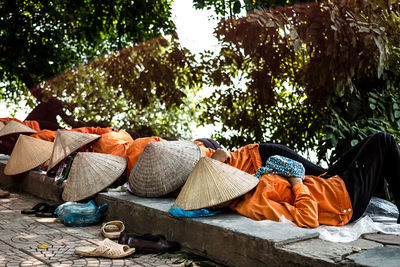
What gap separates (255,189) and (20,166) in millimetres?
3725

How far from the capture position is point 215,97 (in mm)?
7852

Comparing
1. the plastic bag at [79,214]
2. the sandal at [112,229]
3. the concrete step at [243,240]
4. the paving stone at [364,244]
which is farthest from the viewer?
the plastic bag at [79,214]

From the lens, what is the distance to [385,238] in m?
3.10

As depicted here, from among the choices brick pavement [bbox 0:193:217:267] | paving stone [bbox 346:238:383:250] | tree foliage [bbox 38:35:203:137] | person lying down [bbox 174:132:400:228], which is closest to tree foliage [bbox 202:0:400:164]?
tree foliage [bbox 38:35:203:137]

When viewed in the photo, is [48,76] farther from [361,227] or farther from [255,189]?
[361,227]

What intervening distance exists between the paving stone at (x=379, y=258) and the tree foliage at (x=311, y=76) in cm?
282

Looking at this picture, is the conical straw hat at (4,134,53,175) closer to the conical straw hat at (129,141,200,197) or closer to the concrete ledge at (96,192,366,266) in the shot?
the conical straw hat at (129,141,200,197)

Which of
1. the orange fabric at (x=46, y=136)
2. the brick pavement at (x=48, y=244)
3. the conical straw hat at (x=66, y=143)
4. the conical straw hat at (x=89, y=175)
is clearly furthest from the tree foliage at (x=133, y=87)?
the brick pavement at (x=48, y=244)

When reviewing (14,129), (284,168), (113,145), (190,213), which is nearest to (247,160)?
(284,168)

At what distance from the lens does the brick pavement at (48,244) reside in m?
3.01

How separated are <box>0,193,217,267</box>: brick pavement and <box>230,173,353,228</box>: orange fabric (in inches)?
27.8

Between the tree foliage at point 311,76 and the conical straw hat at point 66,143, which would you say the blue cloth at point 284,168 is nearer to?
the tree foliage at point 311,76

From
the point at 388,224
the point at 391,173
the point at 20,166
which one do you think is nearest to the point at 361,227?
the point at 388,224

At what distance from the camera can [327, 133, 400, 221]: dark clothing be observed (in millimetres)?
3516
